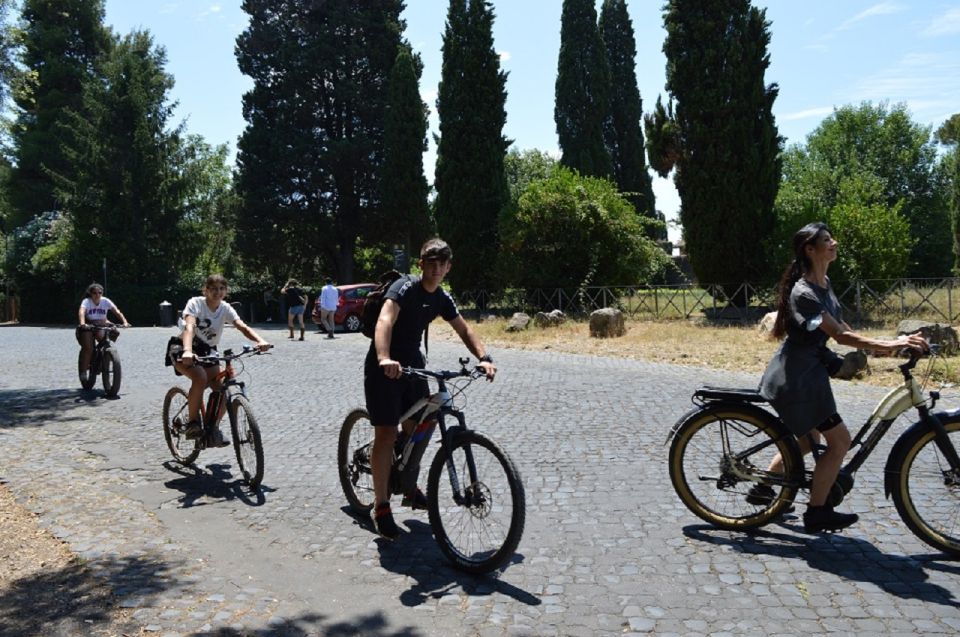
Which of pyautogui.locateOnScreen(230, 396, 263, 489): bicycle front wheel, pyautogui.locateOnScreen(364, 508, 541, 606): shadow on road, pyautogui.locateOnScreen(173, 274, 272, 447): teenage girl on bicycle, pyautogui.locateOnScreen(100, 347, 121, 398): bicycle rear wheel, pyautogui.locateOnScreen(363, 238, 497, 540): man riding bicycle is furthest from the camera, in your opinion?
pyautogui.locateOnScreen(100, 347, 121, 398): bicycle rear wheel

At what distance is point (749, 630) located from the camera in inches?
138

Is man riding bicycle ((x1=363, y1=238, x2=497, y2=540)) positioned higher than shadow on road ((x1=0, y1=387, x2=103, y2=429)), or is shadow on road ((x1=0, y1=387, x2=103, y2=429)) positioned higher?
man riding bicycle ((x1=363, y1=238, x2=497, y2=540))

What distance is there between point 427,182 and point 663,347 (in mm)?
20236

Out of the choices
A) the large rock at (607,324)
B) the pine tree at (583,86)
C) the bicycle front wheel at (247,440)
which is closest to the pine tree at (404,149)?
the pine tree at (583,86)

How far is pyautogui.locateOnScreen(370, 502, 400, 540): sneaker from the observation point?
470 centimetres

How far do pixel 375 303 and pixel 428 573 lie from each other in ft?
5.19

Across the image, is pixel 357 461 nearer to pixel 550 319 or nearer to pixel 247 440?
pixel 247 440

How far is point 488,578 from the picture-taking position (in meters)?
4.25

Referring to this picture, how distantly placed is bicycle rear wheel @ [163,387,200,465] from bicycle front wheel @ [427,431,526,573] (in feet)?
10.3

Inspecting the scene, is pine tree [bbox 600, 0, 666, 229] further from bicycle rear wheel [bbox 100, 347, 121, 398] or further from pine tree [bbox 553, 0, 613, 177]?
bicycle rear wheel [bbox 100, 347, 121, 398]

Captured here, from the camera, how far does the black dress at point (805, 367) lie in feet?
14.4

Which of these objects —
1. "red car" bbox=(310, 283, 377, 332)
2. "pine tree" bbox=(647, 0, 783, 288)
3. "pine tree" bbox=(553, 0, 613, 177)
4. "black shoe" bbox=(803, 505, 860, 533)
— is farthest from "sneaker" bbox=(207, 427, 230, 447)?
"pine tree" bbox=(553, 0, 613, 177)

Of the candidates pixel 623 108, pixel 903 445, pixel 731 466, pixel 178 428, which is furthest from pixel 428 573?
pixel 623 108

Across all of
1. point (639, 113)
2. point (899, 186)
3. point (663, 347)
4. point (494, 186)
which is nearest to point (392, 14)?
point (494, 186)
